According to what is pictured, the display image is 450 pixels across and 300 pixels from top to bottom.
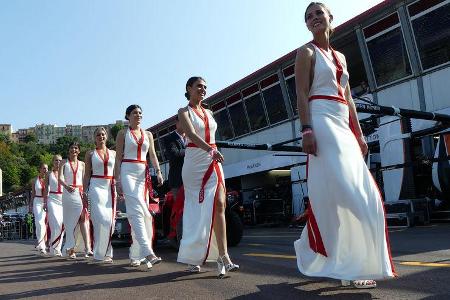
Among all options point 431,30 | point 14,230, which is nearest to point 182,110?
point 431,30

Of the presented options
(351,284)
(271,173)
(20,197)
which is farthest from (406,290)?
(20,197)

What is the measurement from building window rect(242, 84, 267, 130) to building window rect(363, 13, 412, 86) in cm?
774

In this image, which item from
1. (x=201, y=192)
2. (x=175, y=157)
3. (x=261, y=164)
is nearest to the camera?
(x=201, y=192)

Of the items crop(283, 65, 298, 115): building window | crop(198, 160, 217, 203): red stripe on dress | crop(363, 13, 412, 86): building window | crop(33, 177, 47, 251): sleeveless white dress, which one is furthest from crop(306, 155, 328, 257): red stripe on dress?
crop(283, 65, 298, 115): building window

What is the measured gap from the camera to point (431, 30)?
16109 millimetres

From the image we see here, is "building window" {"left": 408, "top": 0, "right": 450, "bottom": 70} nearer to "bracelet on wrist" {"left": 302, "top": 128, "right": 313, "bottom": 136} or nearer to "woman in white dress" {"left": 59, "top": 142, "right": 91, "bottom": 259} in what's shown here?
"woman in white dress" {"left": 59, "top": 142, "right": 91, "bottom": 259}

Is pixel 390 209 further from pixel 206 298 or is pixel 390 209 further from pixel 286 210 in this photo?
pixel 206 298

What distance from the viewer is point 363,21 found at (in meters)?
18.2

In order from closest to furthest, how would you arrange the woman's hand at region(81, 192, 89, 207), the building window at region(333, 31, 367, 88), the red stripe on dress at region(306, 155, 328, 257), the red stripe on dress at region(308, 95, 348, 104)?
the red stripe on dress at region(306, 155, 328, 257) < the red stripe on dress at region(308, 95, 348, 104) < the woman's hand at region(81, 192, 89, 207) < the building window at region(333, 31, 367, 88)

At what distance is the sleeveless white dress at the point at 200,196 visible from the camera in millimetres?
5637

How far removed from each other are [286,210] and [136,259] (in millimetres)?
12720

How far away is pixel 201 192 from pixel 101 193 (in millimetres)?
3047

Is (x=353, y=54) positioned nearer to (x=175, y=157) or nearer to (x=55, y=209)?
(x=55, y=209)

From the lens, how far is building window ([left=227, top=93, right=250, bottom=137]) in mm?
26984
